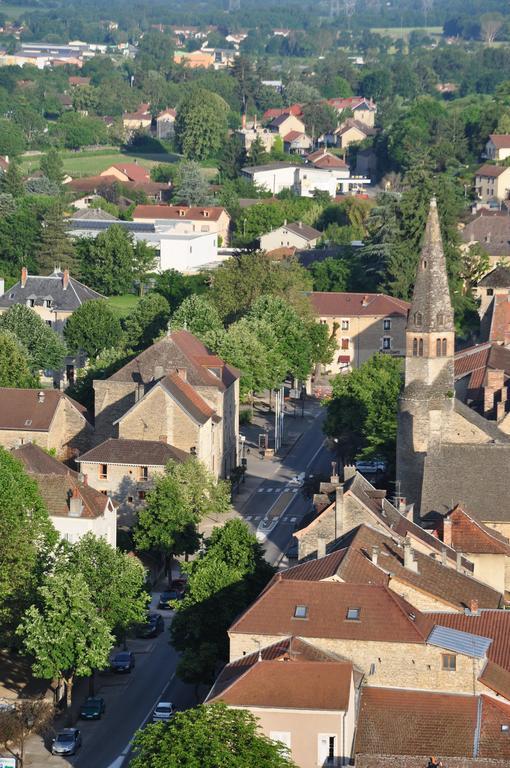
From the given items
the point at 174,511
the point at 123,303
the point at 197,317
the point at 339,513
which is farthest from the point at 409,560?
the point at 123,303

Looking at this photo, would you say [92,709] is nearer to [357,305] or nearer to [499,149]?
[357,305]

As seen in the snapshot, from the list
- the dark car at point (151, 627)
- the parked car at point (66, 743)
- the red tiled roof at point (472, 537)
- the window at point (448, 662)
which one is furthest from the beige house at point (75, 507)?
the window at point (448, 662)

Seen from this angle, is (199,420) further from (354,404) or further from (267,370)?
(267,370)

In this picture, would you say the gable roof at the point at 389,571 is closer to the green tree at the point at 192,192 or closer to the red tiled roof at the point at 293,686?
the red tiled roof at the point at 293,686

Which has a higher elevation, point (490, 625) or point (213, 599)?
point (490, 625)

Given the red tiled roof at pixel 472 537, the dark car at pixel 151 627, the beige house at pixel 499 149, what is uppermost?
the red tiled roof at pixel 472 537

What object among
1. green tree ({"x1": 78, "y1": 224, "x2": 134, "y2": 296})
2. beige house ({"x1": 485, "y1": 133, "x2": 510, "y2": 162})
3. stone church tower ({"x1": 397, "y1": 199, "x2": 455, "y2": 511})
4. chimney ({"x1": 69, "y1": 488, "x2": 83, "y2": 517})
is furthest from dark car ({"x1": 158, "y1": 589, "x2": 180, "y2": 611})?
beige house ({"x1": 485, "y1": 133, "x2": 510, "y2": 162})
